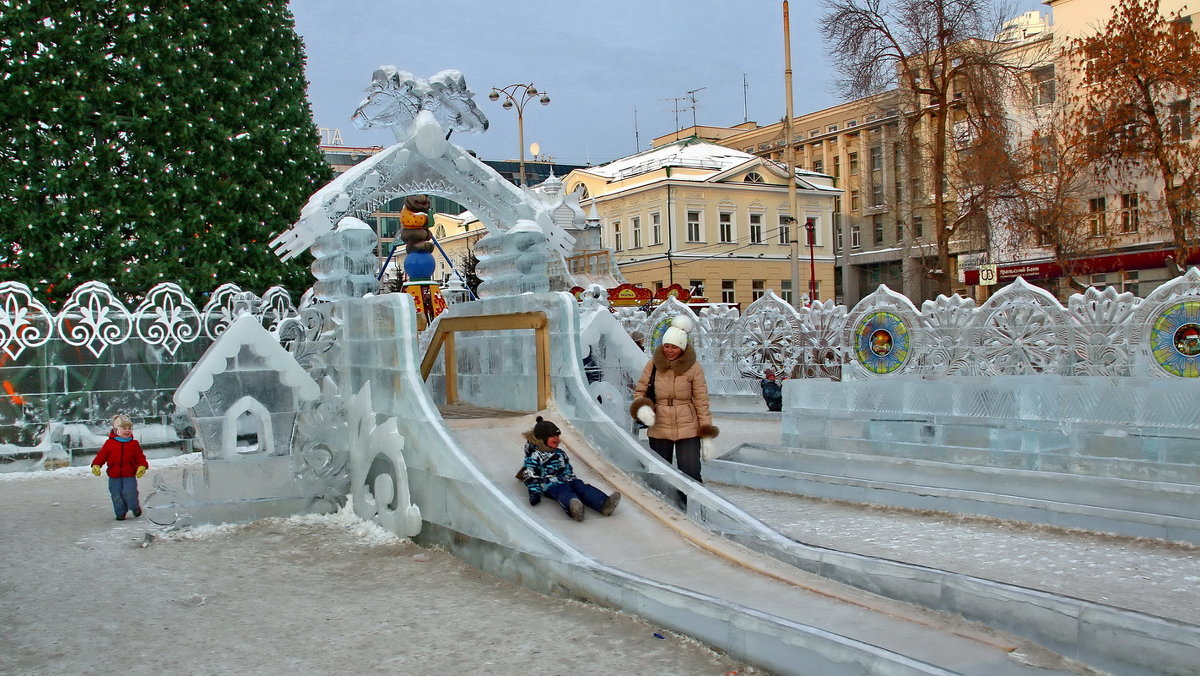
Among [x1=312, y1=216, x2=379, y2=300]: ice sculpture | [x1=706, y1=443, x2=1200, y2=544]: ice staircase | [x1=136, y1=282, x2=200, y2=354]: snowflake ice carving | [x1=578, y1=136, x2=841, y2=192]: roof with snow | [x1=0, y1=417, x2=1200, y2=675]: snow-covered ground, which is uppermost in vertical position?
[x1=578, y1=136, x2=841, y2=192]: roof with snow

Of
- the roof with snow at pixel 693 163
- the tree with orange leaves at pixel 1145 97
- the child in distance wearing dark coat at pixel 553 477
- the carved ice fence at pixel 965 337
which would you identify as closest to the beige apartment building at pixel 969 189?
the tree with orange leaves at pixel 1145 97

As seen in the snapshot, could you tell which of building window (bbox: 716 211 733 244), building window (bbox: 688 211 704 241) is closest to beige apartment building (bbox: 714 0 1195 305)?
building window (bbox: 716 211 733 244)

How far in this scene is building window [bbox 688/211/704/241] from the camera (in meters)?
46.8

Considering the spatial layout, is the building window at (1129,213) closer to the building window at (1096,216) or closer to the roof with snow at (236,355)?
the building window at (1096,216)

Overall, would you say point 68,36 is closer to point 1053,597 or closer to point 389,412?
point 389,412

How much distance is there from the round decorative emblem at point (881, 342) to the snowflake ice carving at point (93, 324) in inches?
485

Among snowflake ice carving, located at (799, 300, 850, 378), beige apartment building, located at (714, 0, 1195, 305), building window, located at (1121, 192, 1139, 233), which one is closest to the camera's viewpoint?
snowflake ice carving, located at (799, 300, 850, 378)

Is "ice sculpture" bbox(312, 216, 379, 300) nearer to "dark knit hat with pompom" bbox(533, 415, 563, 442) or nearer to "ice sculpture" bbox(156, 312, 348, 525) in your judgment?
"ice sculpture" bbox(156, 312, 348, 525)

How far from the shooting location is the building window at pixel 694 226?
46781 millimetres

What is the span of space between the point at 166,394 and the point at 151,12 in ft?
30.2

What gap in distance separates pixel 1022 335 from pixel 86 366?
14.5 metres

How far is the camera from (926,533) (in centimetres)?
912

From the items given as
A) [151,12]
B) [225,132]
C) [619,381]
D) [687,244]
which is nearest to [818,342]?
[619,381]

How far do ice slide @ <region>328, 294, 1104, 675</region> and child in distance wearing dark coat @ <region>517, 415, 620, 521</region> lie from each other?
0.12m
